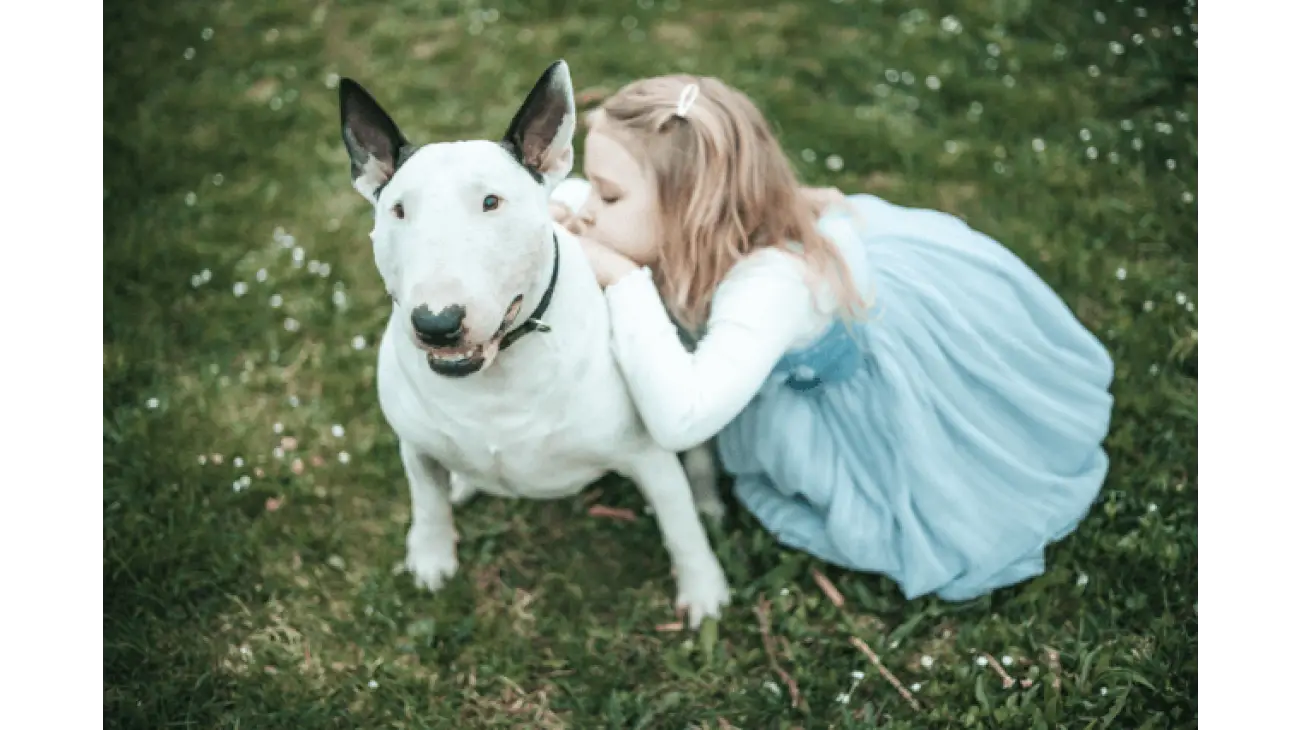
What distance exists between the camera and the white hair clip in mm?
2746

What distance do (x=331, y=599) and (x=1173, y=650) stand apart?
232cm

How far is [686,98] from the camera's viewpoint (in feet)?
9.11

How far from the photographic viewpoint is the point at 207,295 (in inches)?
174

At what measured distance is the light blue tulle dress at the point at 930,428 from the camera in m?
3.15

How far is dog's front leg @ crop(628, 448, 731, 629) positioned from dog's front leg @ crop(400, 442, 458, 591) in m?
0.54

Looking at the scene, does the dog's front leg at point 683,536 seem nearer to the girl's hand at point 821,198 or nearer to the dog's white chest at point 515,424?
the dog's white chest at point 515,424

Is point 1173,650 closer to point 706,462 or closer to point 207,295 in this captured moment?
point 706,462

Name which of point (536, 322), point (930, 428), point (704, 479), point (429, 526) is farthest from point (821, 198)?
point (429, 526)

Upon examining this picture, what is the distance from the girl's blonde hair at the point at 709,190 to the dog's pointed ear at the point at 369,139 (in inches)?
24.1

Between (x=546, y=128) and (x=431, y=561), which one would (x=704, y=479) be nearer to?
(x=431, y=561)

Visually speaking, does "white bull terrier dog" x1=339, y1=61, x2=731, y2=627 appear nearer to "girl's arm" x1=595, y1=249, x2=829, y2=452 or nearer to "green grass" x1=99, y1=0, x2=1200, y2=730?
"girl's arm" x1=595, y1=249, x2=829, y2=452

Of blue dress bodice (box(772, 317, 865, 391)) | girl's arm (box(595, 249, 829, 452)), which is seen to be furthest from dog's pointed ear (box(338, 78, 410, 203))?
blue dress bodice (box(772, 317, 865, 391))

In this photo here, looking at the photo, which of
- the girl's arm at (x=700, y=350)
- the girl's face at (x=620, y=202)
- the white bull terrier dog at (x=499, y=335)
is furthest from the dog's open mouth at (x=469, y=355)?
the girl's face at (x=620, y=202)
